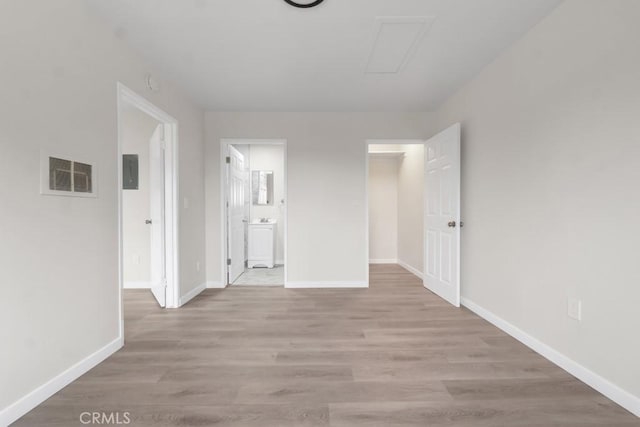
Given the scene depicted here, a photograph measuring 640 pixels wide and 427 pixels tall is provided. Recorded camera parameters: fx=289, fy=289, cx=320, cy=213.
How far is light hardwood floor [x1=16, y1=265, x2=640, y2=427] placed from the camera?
1.53 meters

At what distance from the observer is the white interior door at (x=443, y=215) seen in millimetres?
3174

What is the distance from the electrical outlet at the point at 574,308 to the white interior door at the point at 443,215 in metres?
1.22

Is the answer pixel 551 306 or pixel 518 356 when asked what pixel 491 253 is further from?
pixel 518 356

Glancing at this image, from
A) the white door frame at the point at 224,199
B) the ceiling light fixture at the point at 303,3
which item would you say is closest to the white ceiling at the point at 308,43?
the ceiling light fixture at the point at 303,3

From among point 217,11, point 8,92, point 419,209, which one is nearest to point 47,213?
point 8,92

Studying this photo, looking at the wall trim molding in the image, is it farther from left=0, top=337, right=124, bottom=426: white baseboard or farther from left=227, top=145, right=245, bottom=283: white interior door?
left=0, top=337, right=124, bottom=426: white baseboard

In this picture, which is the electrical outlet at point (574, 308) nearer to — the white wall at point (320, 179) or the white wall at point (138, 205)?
the white wall at point (320, 179)

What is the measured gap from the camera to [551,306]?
2086 mm

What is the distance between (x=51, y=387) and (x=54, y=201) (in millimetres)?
1080

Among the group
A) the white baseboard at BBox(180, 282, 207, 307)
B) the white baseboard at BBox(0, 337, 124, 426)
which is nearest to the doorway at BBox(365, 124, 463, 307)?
the white baseboard at BBox(180, 282, 207, 307)

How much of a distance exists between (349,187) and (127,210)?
3064 millimetres

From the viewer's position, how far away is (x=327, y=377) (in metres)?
1.87

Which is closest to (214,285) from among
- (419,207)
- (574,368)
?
(419,207)

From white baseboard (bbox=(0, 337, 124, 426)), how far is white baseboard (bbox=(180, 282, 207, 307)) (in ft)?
3.75
